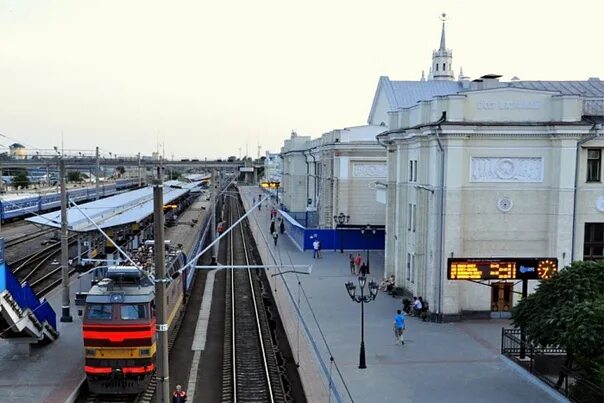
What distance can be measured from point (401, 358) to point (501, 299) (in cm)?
778

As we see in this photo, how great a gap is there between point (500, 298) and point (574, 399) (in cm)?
1044

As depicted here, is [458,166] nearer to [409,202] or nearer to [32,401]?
[409,202]

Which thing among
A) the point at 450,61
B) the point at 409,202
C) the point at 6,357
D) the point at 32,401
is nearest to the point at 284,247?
the point at 409,202

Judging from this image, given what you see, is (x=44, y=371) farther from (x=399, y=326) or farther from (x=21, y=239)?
(x=21, y=239)

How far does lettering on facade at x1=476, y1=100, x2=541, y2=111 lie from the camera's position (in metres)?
25.2

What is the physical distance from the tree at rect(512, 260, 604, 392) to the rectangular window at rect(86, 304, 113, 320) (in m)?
10.8

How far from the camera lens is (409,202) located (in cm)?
2955

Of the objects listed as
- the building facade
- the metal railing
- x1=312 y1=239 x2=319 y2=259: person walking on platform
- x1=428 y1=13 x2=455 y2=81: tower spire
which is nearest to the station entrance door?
the metal railing

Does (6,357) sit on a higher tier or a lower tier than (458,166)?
lower

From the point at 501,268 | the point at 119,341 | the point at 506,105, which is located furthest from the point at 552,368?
the point at 119,341

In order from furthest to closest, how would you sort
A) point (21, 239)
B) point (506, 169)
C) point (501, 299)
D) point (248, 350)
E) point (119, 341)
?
1. point (21, 239)
2. point (501, 299)
3. point (506, 169)
4. point (248, 350)
5. point (119, 341)

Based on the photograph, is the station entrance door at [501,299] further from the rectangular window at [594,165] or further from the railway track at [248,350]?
the railway track at [248,350]

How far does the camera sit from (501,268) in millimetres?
22156

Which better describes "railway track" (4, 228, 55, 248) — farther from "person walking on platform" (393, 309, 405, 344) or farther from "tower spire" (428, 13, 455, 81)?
"tower spire" (428, 13, 455, 81)
